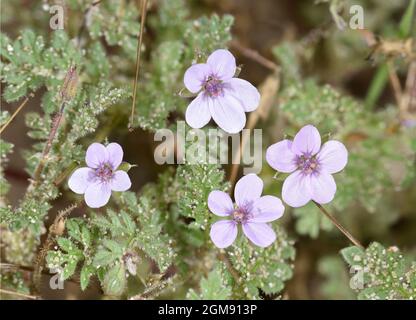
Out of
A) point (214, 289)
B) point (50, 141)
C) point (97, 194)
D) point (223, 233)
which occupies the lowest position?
point (214, 289)

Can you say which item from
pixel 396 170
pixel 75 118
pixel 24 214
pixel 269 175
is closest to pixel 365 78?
pixel 396 170

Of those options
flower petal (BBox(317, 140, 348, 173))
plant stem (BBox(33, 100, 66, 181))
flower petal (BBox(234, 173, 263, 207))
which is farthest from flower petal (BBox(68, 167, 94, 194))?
flower petal (BBox(317, 140, 348, 173))

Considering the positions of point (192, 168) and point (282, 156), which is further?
point (192, 168)

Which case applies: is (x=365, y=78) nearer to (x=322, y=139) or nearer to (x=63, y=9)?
(x=322, y=139)

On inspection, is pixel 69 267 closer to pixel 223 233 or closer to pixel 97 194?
pixel 97 194

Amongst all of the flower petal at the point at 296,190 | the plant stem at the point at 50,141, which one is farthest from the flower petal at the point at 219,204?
the plant stem at the point at 50,141

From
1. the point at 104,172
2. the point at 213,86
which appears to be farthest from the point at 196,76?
the point at 104,172

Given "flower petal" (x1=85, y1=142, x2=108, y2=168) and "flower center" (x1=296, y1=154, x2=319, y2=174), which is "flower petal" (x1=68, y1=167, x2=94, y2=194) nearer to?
"flower petal" (x1=85, y1=142, x2=108, y2=168)

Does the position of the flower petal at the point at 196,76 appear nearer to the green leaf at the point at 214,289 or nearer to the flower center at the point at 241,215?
the flower center at the point at 241,215
